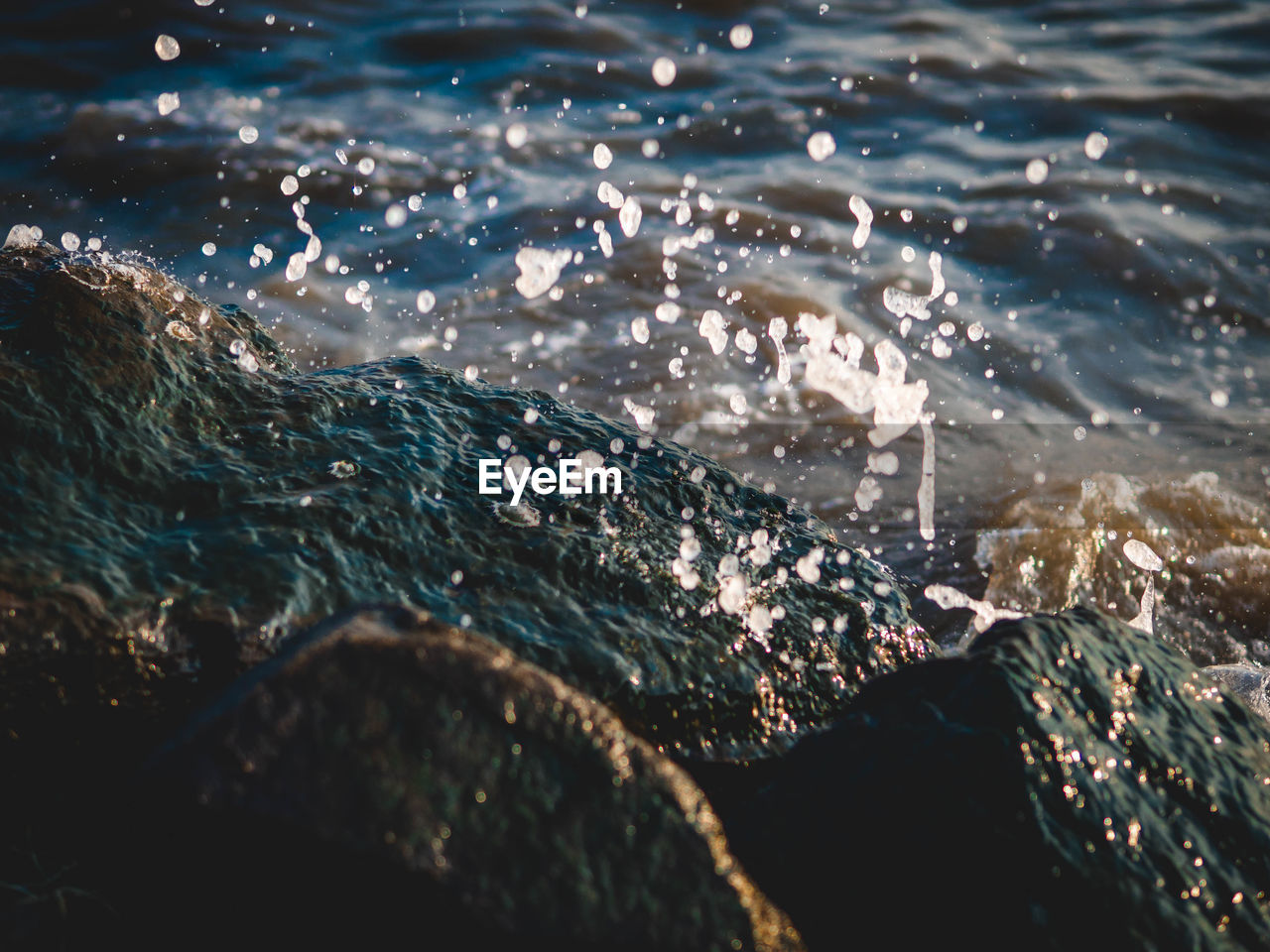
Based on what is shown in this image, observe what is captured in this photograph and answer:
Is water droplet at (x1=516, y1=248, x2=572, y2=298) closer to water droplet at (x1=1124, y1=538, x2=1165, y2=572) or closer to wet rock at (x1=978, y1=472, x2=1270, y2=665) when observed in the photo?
wet rock at (x1=978, y1=472, x2=1270, y2=665)

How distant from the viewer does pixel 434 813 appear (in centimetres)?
151

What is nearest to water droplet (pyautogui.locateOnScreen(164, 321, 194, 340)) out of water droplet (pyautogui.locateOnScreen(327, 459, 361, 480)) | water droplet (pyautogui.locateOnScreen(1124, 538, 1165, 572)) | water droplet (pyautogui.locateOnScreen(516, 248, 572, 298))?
water droplet (pyautogui.locateOnScreen(327, 459, 361, 480))

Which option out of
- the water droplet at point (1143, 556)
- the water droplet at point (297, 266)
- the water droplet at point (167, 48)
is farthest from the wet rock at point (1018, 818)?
the water droplet at point (167, 48)

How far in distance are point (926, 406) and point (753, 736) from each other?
4303mm

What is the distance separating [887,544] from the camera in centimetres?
488

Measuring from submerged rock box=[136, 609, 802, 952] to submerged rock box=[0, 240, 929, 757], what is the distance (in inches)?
19.8

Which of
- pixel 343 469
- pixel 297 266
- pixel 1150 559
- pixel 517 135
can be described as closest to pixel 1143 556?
pixel 1150 559

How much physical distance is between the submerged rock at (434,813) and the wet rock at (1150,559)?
3.42 m

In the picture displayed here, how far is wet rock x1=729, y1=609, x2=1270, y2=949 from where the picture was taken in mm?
1787

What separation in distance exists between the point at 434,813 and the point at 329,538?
0.93m

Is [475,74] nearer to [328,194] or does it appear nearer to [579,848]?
[328,194]

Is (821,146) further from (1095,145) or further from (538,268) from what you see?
(538,268)

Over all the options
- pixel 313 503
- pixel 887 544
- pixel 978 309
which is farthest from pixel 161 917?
pixel 978 309

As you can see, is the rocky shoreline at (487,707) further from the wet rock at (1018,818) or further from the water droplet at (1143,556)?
the water droplet at (1143,556)
